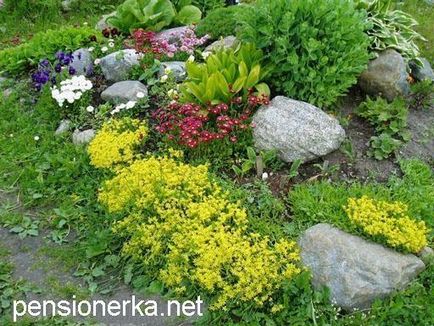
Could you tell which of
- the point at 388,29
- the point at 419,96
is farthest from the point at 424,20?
the point at 419,96

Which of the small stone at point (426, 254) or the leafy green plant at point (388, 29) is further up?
the leafy green plant at point (388, 29)

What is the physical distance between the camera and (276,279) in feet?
15.5

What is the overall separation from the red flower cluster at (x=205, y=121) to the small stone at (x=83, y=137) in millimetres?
819

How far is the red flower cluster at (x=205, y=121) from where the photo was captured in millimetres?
5754

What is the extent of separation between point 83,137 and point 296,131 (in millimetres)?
2417

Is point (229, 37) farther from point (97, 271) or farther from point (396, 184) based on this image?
point (97, 271)

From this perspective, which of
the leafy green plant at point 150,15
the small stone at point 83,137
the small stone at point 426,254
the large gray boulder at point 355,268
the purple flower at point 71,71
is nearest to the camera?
the large gray boulder at point 355,268

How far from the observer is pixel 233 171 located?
19.3 feet

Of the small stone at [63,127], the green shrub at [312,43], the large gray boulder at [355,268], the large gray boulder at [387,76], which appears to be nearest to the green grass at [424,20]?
the large gray boulder at [387,76]

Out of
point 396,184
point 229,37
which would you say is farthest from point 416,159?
point 229,37

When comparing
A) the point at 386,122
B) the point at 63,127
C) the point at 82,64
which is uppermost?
the point at 386,122

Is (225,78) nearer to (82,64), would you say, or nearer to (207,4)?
(82,64)

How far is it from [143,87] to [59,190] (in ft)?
5.46

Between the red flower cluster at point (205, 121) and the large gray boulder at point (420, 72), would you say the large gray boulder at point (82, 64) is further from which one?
the large gray boulder at point (420, 72)
